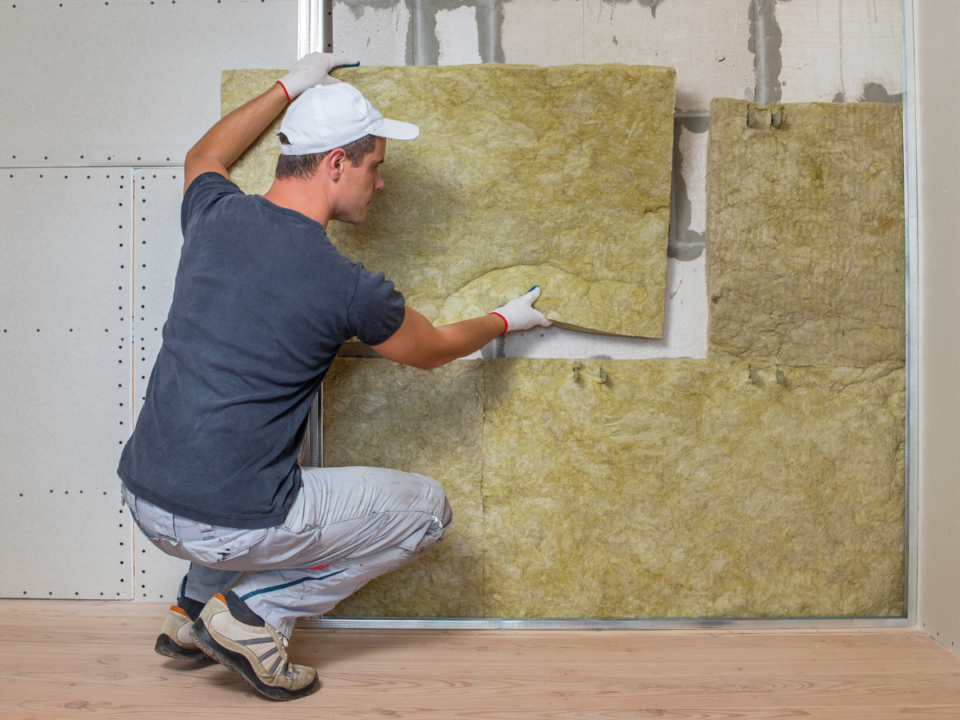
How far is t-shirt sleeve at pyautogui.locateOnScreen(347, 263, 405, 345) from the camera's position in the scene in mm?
1315

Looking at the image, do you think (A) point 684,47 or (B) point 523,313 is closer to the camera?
(B) point 523,313

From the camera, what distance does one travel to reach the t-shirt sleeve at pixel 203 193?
146 centimetres

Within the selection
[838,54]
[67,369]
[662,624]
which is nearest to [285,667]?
[662,624]

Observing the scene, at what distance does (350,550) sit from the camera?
1474 mm

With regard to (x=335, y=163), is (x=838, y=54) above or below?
above

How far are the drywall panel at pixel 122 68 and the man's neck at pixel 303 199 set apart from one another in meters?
0.58

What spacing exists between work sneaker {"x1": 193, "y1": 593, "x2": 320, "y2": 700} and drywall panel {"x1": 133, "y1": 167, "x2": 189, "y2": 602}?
0.55 m

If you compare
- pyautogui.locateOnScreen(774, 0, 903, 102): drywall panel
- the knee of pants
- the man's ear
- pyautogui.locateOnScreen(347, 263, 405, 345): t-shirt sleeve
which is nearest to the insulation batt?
the knee of pants

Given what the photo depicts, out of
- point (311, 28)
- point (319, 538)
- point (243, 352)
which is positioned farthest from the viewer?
point (311, 28)

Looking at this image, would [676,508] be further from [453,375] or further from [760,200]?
[760,200]

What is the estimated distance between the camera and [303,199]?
1463mm

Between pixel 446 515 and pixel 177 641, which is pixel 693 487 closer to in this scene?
pixel 446 515

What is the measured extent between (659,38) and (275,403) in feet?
4.72

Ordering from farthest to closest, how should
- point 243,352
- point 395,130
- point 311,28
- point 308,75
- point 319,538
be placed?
point 311,28
point 308,75
point 395,130
point 319,538
point 243,352
